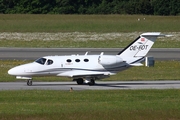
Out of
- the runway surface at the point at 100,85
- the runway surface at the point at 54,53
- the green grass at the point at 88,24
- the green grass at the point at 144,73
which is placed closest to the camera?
the runway surface at the point at 100,85

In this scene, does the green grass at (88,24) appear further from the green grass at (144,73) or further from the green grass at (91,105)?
the green grass at (91,105)

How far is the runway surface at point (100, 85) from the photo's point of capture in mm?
32594

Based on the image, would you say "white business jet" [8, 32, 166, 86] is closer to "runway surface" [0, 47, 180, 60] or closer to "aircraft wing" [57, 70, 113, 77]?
"aircraft wing" [57, 70, 113, 77]

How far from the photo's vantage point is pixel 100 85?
34.5 meters

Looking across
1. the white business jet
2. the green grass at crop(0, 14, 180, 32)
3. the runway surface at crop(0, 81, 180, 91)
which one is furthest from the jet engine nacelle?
the green grass at crop(0, 14, 180, 32)

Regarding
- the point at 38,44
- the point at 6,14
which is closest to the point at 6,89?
the point at 38,44

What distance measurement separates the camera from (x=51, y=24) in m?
91.5

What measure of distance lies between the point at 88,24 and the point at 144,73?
50.5 m

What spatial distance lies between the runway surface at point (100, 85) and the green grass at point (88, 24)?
1994 inches

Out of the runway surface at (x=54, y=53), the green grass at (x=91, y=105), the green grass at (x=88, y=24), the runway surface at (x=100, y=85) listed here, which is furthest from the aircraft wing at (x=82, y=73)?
the green grass at (x=88, y=24)

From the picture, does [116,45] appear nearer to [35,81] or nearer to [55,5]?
[35,81]

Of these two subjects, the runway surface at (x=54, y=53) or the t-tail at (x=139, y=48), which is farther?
the runway surface at (x=54, y=53)

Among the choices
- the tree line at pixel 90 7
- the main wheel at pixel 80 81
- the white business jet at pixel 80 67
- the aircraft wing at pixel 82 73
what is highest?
the tree line at pixel 90 7

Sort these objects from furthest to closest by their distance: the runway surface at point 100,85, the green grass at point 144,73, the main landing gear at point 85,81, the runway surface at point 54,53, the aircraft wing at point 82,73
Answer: the runway surface at point 54,53
the green grass at point 144,73
the main landing gear at point 85,81
the aircraft wing at point 82,73
the runway surface at point 100,85
